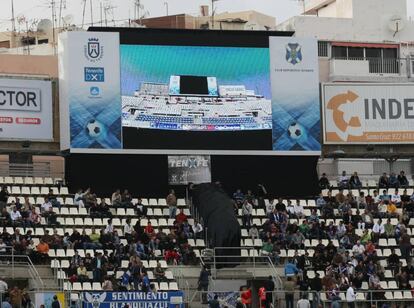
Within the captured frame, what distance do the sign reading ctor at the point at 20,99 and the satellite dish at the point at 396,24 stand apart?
22.6 metres

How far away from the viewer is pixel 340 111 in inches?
2479

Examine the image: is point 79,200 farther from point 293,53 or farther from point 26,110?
point 293,53

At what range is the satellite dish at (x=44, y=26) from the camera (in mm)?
85125

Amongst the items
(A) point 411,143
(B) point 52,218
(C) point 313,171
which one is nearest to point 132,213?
(B) point 52,218

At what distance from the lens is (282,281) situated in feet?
177

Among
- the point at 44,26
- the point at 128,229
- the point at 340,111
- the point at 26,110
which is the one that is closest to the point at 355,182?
the point at 340,111

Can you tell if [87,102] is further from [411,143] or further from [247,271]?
[411,143]

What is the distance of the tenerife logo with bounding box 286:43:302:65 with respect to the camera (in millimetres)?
61344

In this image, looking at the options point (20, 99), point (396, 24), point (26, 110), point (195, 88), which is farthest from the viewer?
point (396, 24)

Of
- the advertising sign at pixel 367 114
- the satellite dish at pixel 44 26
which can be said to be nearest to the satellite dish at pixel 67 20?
the satellite dish at pixel 44 26

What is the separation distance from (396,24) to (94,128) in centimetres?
2258

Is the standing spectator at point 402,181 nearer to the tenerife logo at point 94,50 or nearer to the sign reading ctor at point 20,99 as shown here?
the tenerife logo at point 94,50

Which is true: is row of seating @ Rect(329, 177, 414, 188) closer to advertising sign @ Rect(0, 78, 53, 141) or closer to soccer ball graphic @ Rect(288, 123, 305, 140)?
soccer ball graphic @ Rect(288, 123, 305, 140)

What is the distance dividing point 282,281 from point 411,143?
37.7 feet
